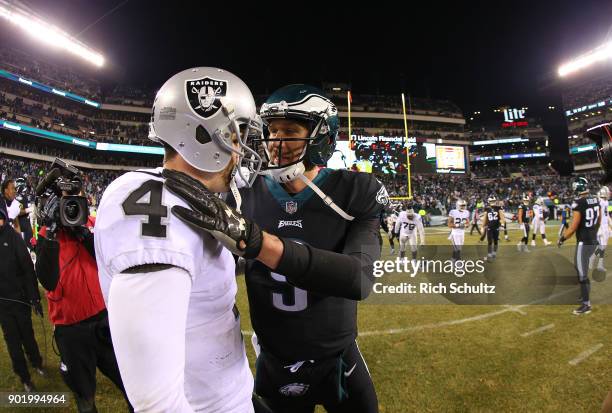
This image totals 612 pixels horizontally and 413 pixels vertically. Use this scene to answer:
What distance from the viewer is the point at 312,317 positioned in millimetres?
1761

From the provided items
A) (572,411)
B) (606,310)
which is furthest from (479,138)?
(572,411)

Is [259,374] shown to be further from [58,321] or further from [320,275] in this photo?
[58,321]

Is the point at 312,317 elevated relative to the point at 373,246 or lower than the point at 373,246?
lower

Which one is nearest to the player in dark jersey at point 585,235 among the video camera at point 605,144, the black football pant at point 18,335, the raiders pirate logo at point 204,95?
the video camera at point 605,144

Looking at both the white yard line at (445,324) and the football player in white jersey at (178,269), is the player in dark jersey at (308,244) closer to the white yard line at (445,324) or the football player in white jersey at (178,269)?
the football player in white jersey at (178,269)

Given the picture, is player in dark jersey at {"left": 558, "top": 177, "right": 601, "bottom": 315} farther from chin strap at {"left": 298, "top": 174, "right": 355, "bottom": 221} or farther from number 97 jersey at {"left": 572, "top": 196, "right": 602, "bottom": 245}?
chin strap at {"left": 298, "top": 174, "right": 355, "bottom": 221}

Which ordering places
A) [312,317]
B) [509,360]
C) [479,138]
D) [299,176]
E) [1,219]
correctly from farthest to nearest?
1. [479,138]
2. [509,360]
3. [1,219]
4. [299,176]
5. [312,317]

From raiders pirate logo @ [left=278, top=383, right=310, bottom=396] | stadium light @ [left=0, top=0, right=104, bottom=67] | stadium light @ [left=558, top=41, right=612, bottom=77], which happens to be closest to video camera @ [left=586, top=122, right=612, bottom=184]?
raiders pirate logo @ [left=278, top=383, right=310, bottom=396]

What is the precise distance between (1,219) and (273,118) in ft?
11.8

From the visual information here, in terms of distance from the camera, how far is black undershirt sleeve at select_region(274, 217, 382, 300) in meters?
1.24

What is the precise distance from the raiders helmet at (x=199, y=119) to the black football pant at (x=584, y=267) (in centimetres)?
736

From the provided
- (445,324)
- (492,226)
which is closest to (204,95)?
(445,324)

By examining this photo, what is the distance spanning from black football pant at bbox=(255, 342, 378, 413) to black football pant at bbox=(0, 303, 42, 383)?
134 inches

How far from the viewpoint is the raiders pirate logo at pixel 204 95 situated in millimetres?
1195
